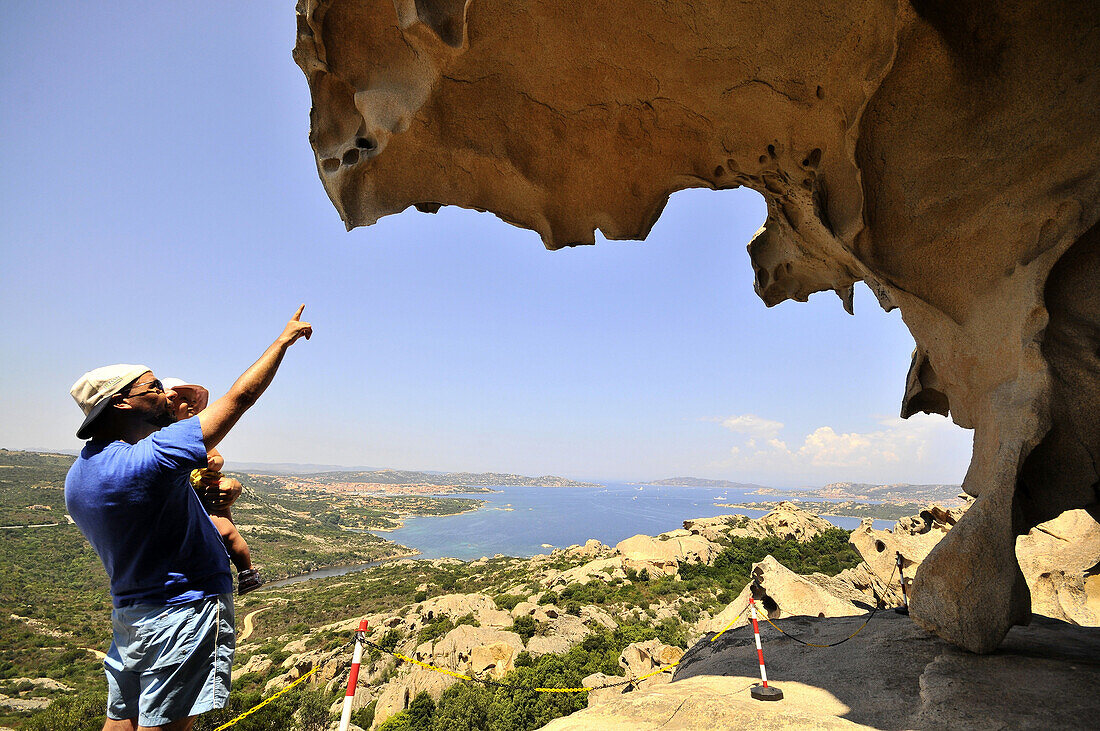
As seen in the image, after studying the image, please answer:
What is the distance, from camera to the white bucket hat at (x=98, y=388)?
5.34ft

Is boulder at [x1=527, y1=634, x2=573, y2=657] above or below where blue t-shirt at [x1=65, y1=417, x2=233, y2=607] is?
below

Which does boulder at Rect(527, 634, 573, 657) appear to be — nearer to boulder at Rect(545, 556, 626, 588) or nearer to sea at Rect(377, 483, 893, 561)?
boulder at Rect(545, 556, 626, 588)

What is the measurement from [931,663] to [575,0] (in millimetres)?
5177

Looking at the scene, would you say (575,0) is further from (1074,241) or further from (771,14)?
(1074,241)

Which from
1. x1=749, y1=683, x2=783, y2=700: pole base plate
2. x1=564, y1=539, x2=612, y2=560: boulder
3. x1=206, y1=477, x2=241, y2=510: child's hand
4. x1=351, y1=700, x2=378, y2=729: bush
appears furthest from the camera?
x1=564, y1=539, x2=612, y2=560: boulder

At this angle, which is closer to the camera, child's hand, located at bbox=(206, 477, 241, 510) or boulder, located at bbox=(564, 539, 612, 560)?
child's hand, located at bbox=(206, 477, 241, 510)

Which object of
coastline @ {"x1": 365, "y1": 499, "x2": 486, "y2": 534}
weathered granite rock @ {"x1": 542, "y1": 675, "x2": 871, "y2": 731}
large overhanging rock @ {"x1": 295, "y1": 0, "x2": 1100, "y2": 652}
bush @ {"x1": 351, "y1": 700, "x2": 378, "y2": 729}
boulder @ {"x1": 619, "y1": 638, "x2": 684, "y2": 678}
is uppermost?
large overhanging rock @ {"x1": 295, "y1": 0, "x2": 1100, "y2": 652}

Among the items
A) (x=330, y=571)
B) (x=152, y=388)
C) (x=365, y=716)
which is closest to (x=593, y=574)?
(x=365, y=716)

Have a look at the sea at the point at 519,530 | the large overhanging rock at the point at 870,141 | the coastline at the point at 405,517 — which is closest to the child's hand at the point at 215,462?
the large overhanging rock at the point at 870,141

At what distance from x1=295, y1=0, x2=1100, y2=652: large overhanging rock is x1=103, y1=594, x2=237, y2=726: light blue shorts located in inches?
132

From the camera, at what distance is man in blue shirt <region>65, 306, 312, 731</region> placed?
5.00 feet

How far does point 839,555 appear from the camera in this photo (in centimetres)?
2645

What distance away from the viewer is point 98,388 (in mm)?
1663

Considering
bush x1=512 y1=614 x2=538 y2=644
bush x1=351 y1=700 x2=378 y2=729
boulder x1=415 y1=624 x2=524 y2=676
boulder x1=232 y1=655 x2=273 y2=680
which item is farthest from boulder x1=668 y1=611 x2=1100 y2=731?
boulder x1=232 y1=655 x2=273 y2=680
